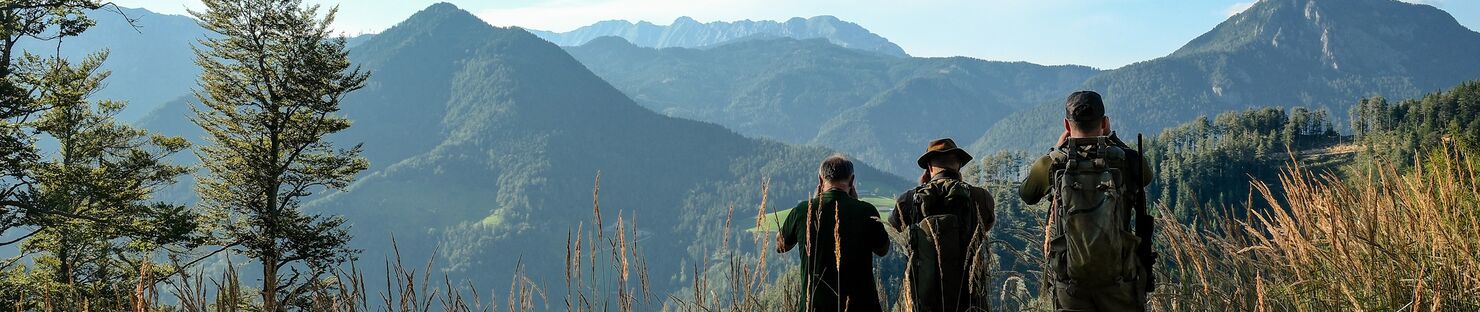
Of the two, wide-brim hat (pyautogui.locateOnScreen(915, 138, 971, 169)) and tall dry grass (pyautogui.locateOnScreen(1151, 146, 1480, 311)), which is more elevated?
wide-brim hat (pyautogui.locateOnScreen(915, 138, 971, 169))

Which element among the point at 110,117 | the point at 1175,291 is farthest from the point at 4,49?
the point at 1175,291

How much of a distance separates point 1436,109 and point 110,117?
364ft

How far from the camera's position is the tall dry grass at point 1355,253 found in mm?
2197

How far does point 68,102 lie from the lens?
688 inches

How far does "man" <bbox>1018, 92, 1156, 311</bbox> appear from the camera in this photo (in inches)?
105

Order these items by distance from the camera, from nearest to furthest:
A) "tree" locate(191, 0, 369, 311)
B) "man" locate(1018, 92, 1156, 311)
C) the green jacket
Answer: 1. "man" locate(1018, 92, 1156, 311)
2. the green jacket
3. "tree" locate(191, 0, 369, 311)

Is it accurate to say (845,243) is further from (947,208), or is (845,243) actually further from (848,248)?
(947,208)

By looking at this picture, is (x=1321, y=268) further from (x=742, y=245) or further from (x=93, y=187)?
(x=742, y=245)

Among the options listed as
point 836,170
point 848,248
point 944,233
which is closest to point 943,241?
point 944,233

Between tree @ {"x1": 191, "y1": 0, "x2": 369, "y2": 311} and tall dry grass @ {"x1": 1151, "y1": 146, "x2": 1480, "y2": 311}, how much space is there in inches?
829

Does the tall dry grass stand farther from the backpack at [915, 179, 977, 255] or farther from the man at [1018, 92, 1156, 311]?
the backpack at [915, 179, 977, 255]

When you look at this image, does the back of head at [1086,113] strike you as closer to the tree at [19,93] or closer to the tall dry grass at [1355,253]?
the tall dry grass at [1355,253]

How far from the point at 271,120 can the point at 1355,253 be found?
2276cm

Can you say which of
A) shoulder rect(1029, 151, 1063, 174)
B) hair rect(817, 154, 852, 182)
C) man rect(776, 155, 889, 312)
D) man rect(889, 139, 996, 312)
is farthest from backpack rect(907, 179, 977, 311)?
shoulder rect(1029, 151, 1063, 174)
